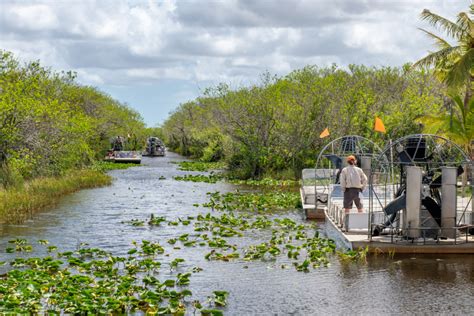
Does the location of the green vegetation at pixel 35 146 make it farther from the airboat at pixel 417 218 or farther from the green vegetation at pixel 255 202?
the airboat at pixel 417 218

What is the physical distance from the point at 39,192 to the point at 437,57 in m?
17.2

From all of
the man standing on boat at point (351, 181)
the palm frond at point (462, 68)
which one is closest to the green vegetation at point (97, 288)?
the man standing on boat at point (351, 181)

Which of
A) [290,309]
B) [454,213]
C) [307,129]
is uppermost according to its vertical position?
[307,129]

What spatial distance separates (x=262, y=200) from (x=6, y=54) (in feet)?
40.7

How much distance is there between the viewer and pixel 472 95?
33656 millimetres

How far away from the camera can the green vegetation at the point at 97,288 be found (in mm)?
13570

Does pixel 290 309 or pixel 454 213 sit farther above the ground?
pixel 454 213

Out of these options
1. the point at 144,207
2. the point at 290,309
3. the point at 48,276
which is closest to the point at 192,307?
the point at 290,309

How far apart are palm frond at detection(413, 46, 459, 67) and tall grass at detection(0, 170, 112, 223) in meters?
15.5

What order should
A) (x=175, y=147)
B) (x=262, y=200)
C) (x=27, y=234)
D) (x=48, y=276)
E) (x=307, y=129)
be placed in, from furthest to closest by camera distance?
(x=175, y=147) → (x=307, y=129) → (x=262, y=200) → (x=27, y=234) → (x=48, y=276)

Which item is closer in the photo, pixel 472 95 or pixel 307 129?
pixel 472 95

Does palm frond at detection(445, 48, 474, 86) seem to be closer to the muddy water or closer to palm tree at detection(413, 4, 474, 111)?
palm tree at detection(413, 4, 474, 111)

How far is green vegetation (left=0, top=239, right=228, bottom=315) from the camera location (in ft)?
44.5

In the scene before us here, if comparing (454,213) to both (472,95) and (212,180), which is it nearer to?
(472,95)
